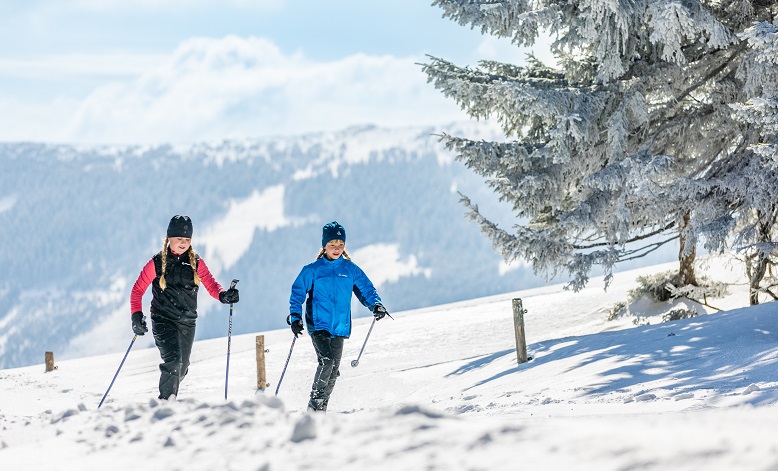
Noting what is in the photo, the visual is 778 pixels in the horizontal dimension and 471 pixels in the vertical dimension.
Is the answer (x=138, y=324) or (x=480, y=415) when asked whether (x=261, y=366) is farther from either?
(x=480, y=415)

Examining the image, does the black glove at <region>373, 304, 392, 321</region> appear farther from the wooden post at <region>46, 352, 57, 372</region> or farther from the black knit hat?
the wooden post at <region>46, 352, 57, 372</region>

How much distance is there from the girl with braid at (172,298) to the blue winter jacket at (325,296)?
3.43 feet

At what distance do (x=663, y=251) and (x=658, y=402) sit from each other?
19670 centimetres

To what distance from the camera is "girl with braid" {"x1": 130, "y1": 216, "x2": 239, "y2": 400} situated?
23.5ft

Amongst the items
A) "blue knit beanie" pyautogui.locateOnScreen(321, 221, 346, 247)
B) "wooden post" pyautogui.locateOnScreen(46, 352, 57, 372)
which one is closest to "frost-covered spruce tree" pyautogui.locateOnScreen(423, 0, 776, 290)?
"blue knit beanie" pyautogui.locateOnScreen(321, 221, 346, 247)

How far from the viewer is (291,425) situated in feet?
12.3

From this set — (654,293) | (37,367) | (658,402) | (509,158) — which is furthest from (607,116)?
(37,367)

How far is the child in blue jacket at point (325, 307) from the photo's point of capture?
274 inches

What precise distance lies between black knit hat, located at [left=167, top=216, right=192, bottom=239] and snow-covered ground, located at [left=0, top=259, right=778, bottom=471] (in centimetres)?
157

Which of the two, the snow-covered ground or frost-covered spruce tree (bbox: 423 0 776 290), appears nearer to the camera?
the snow-covered ground

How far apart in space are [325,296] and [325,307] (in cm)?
10

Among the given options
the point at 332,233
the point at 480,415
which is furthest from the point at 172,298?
the point at 480,415

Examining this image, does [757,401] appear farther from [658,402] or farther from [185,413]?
[185,413]

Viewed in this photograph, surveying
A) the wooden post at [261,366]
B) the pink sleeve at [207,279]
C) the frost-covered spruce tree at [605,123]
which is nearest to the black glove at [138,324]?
the pink sleeve at [207,279]
